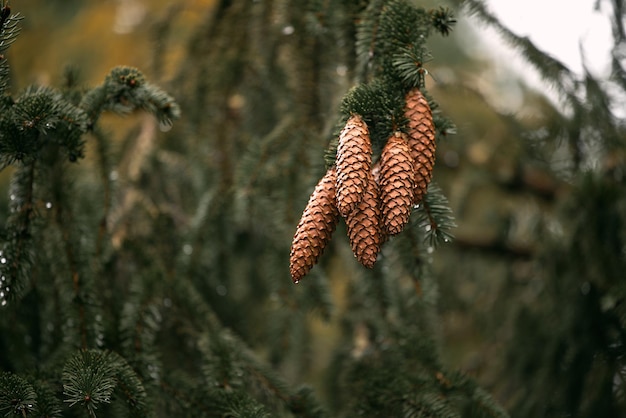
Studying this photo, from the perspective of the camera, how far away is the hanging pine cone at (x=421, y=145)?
1067 millimetres

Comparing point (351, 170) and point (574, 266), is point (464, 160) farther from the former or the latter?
point (351, 170)

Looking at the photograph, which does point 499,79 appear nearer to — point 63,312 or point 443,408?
point 443,408

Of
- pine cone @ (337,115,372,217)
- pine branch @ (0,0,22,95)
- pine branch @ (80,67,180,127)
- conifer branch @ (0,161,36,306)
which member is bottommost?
pine cone @ (337,115,372,217)

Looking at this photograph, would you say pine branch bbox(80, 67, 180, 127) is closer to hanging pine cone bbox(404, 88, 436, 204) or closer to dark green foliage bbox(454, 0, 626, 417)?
hanging pine cone bbox(404, 88, 436, 204)

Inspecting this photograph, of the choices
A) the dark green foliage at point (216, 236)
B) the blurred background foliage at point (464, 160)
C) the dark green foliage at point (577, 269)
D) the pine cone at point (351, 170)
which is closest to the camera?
the pine cone at point (351, 170)

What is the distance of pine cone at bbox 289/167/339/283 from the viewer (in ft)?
3.30

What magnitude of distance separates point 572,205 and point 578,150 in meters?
0.24

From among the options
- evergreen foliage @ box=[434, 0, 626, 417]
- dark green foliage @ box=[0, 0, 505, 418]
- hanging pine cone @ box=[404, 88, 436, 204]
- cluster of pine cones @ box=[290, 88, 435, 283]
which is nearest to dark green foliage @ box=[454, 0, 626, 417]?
evergreen foliage @ box=[434, 0, 626, 417]

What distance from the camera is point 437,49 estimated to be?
3830 mm

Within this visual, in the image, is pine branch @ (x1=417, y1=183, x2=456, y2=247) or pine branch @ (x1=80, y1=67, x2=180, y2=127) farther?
pine branch @ (x1=80, y1=67, x2=180, y2=127)

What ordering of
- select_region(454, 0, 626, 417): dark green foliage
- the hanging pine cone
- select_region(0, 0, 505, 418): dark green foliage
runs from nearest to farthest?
the hanging pine cone < select_region(0, 0, 505, 418): dark green foliage < select_region(454, 0, 626, 417): dark green foliage

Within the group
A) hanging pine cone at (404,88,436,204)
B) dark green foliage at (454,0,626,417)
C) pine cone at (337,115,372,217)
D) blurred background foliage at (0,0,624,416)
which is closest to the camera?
pine cone at (337,115,372,217)

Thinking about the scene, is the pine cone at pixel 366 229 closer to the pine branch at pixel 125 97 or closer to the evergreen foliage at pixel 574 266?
the pine branch at pixel 125 97

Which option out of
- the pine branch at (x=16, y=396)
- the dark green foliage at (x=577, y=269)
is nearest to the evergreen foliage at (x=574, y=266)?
the dark green foliage at (x=577, y=269)
